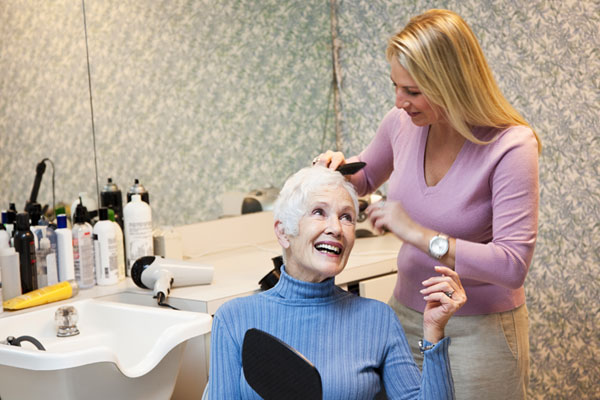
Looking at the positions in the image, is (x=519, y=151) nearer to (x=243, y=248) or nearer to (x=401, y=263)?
(x=401, y=263)

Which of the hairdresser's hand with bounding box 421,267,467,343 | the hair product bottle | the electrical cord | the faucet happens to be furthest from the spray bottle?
the hairdresser's hand with bounding box 421,267,467,343

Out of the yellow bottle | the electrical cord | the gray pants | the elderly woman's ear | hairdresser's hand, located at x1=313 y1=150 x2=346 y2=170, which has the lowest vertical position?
the gray pants

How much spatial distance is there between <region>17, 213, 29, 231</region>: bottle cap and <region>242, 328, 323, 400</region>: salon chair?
3.34 feet

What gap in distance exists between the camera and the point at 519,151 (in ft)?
5.18

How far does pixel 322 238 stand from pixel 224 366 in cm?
A: 34

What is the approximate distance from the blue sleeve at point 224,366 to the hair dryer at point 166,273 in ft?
1.96

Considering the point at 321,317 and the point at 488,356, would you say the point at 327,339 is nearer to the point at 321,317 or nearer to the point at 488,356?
the point at 321,317

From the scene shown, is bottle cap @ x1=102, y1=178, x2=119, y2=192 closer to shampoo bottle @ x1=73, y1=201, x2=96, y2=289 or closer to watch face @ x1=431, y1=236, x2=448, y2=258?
shampoo bottle @ x1=73, y1=201, x2=96, y2=289

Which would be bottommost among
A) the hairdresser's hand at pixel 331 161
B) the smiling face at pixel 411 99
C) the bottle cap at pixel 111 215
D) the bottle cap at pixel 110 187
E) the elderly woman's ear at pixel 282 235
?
the bottle cap at pixel 111 215

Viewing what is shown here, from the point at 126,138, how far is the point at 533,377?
6.01 feet

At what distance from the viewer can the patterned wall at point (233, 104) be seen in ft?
7.64

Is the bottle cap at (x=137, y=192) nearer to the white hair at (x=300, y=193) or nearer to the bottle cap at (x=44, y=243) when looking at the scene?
the bottle cap at (x=44, y=243)

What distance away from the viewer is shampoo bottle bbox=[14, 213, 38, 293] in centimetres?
201

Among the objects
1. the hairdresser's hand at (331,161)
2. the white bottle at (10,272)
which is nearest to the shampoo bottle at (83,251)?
the white bottle at (10,272)
